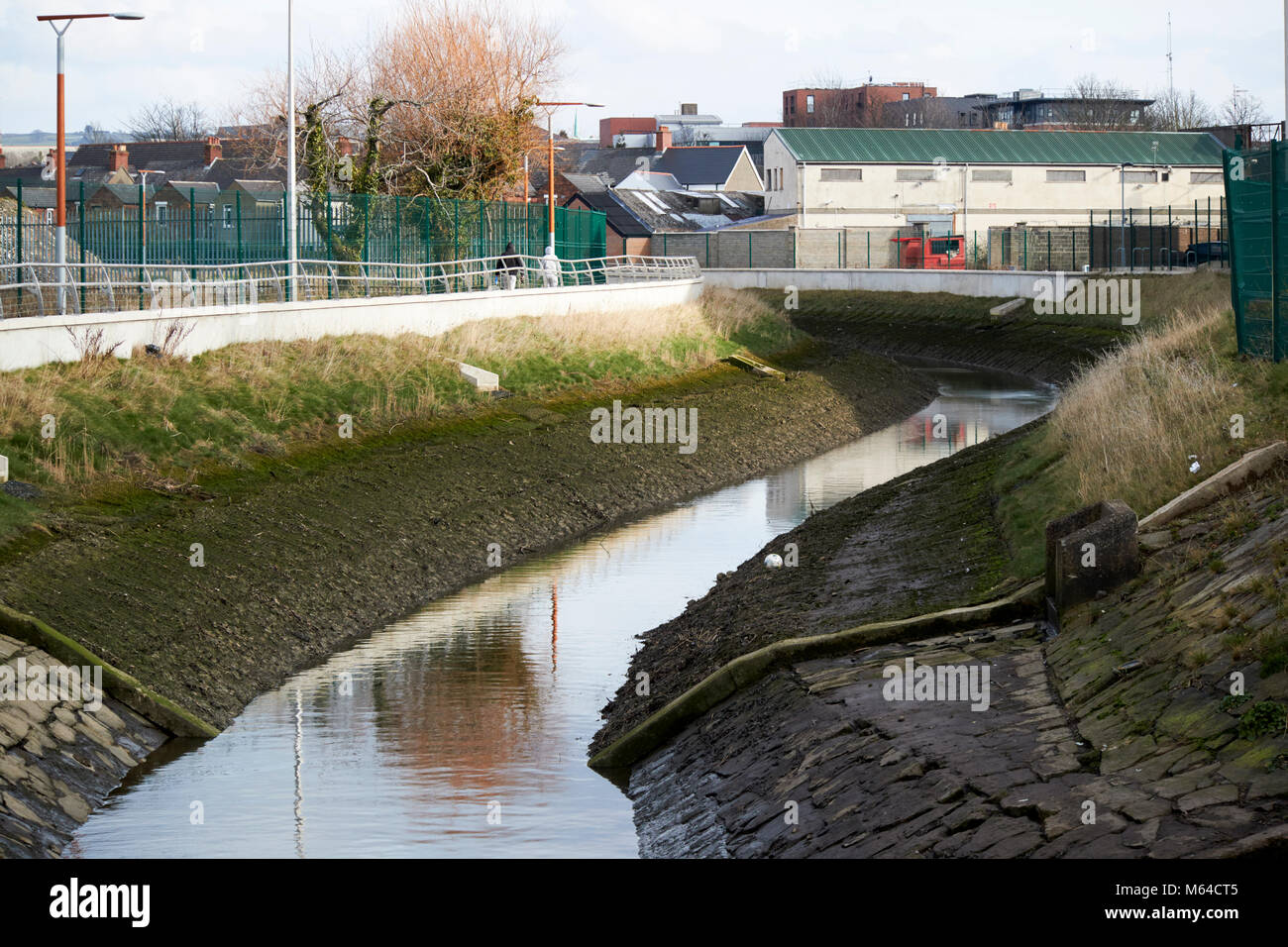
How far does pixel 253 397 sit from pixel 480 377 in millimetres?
6976

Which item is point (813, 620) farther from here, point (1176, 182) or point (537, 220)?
point (1176, 182)

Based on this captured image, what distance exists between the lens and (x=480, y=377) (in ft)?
102

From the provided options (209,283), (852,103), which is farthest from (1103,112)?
(209,283)

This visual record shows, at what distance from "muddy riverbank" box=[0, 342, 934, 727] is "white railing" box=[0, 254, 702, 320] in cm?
463

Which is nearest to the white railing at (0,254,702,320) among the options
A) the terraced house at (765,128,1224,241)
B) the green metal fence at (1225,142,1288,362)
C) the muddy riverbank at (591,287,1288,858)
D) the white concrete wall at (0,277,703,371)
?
the white concrete wall at (0,277,703,371)

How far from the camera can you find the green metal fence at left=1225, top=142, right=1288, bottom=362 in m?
18.6

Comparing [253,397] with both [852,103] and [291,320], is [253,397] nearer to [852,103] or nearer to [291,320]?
[291,320]

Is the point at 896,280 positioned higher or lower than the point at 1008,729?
higher

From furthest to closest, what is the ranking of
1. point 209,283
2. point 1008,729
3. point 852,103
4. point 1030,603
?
point 852,103
point 209,283
point 1030,603
point 1008,729

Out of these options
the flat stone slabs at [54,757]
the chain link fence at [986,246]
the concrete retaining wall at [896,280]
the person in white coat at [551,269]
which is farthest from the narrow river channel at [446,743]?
the chain link fence at [986,246]

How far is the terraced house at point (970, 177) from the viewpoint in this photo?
87.5m

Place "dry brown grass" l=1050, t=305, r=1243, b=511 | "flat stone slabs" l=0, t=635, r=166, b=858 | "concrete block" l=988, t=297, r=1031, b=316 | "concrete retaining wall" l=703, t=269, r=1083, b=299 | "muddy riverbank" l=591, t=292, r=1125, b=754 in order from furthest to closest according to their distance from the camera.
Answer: "concrete retaining wall" l=703, t=269, r=1083, b=299 → "concrete block" l=988, t=297, r=1031, b=316 → "muddy riverbank" l=591, t=292, r=1125, b=754 → "dry brown grass" l=1050, t=305, r=1243, b=511 → "flat stone slabs" l=0, t=635, r=166, b=858

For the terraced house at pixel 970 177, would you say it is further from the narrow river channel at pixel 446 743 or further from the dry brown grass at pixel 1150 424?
the narrow river channel at pixel 446 743

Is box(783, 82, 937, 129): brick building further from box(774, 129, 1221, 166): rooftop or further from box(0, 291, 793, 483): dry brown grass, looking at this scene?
box(0, 291, 793, 483): dry brown grass
